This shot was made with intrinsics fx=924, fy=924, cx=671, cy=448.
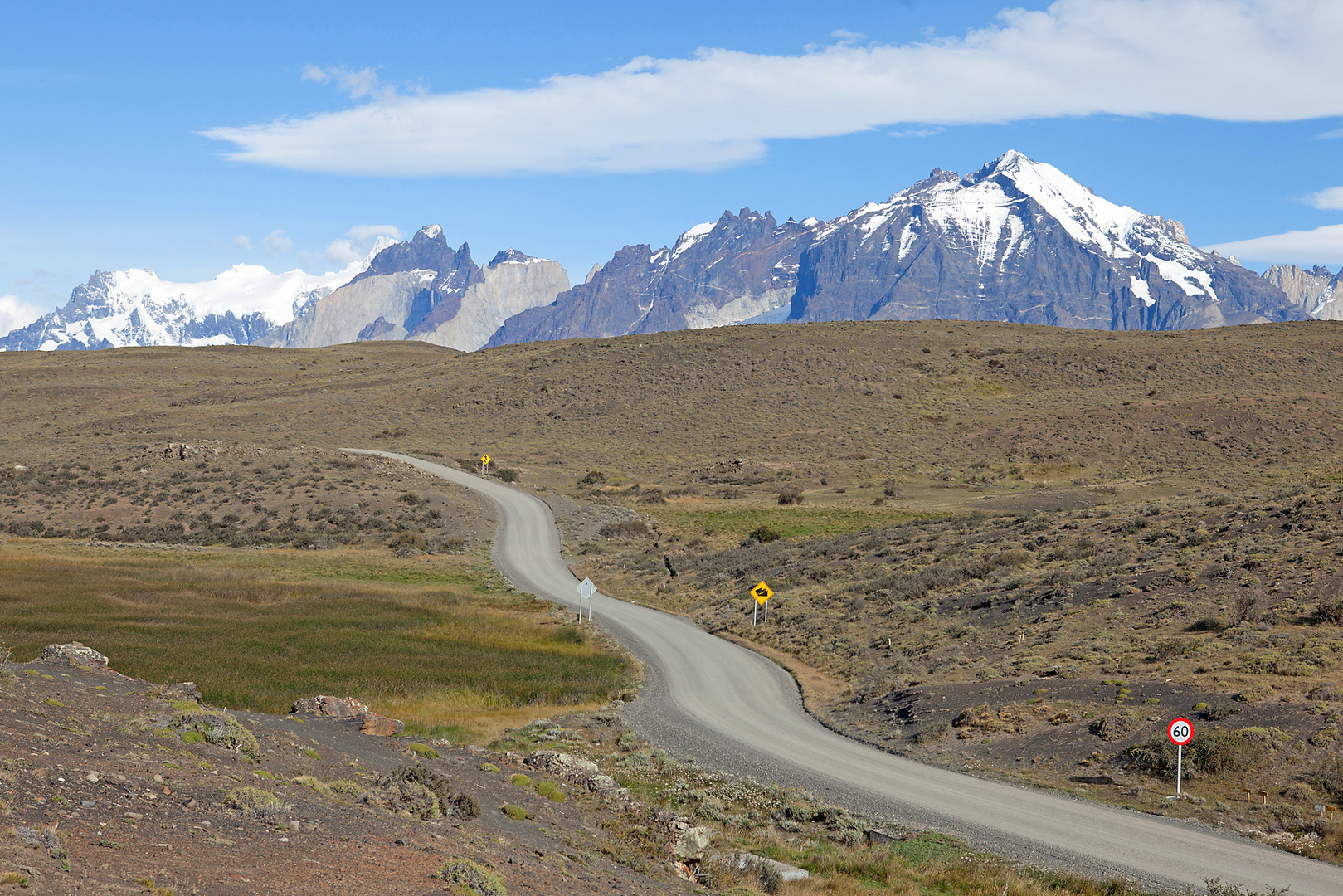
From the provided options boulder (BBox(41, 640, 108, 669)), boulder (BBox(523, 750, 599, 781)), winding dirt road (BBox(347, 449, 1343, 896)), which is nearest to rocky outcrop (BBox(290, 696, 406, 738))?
boulder (BBox(523, 750, 599, 781))

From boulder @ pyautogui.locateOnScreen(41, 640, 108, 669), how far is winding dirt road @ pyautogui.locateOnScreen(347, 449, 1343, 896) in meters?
12.5

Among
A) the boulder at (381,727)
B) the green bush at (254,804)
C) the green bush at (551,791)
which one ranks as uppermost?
the green bush at (254,804)

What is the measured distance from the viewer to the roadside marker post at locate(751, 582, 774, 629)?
3509 cm

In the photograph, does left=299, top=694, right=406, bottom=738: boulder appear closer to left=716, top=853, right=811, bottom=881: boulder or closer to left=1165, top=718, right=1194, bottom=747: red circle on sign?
left=716, top=853, right=811, bottom=881: boulder

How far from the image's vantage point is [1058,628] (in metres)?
28.3

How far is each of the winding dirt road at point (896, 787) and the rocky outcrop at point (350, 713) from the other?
22.0ft

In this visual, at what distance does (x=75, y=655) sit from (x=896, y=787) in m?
17.5

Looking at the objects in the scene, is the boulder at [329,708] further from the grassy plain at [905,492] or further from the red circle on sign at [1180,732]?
the red circle on sign at [1180,732]

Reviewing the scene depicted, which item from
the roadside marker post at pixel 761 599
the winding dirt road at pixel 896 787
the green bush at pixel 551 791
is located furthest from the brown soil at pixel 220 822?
the roadside marker post at pixel 761 599

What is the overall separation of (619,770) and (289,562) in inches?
1459

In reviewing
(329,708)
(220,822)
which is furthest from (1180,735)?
(329,708)

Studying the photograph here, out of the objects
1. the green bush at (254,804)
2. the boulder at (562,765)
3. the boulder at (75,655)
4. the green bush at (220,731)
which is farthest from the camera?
the boulder at (75,655)

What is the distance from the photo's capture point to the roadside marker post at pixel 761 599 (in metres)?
35.1

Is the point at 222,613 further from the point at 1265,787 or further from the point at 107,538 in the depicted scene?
the point at 1265,787
